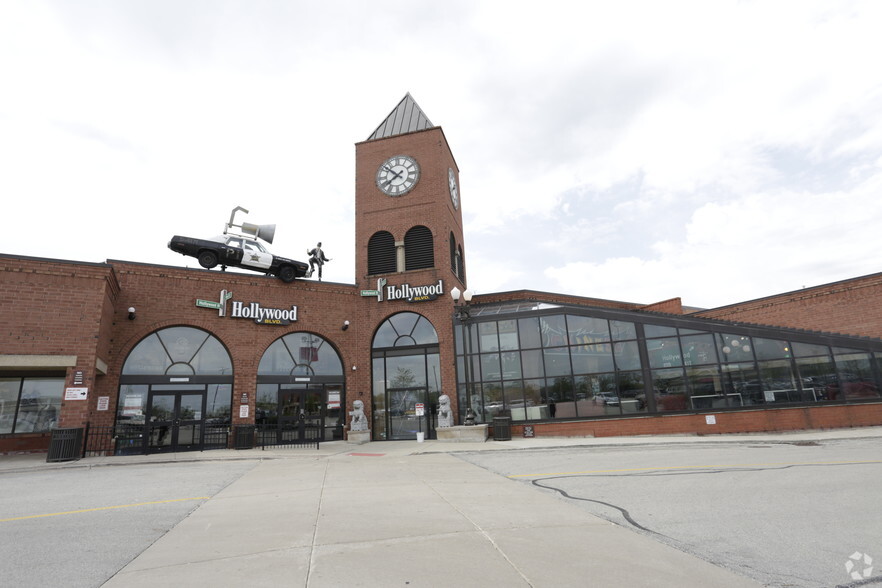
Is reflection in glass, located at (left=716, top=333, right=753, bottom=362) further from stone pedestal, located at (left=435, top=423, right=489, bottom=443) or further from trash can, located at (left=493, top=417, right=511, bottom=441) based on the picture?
stone pedestal, located at (left=435, top=423, right=489, bottom=443)

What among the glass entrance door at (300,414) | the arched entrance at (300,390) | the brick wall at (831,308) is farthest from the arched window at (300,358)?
the brick wall at (831,308)

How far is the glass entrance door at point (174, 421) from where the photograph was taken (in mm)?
17469

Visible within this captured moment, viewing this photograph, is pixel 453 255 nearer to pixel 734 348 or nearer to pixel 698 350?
pixel 698 350

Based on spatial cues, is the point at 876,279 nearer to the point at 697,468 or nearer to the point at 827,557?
the point at 697,468

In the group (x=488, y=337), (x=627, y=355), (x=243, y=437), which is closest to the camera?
(x=243, y=437)

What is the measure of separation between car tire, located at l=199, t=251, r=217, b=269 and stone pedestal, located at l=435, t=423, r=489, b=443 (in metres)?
11.5

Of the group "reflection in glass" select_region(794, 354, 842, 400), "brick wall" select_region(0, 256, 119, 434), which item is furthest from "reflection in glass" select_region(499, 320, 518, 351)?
"brick wall" select_region(0, 256, 119, 434)

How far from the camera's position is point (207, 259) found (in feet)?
64.2

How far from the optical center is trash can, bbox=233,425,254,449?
1777cm

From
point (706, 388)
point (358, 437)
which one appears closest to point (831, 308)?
point (706, 388)

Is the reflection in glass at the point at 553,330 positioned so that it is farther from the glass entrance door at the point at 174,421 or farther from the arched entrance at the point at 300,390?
the glass entrance door at the point at 174,421

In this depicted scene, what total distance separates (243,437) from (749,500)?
1615 centimetres

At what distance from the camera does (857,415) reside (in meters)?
17.0

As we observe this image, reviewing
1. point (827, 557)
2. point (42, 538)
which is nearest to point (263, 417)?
point (42, 538)
